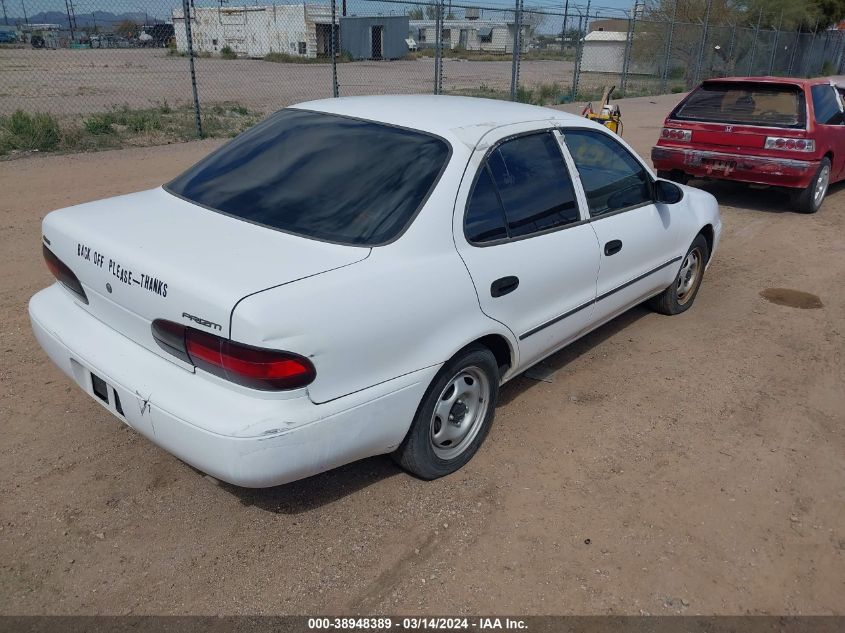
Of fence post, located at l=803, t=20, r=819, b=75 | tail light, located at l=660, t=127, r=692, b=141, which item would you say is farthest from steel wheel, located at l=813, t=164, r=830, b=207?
fence post, located at l=803, t=20, r=819, b=75

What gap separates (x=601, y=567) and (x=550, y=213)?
171 cm

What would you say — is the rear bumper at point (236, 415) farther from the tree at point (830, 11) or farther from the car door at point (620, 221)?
the tree at point (830, 11)

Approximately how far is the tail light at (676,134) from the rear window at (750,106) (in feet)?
0.68

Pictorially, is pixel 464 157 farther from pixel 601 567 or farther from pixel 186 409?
pixel 601 567

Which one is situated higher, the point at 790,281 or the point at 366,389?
the point at 366,389

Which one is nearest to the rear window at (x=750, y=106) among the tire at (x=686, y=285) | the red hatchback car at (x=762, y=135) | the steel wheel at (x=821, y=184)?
the red hatchback car at (x=762, y=135)

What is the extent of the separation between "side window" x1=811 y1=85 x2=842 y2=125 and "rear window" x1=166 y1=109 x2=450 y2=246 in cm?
705

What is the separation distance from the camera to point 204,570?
2.73 meters

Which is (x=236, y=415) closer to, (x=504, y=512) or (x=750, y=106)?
(x=504, y=512)

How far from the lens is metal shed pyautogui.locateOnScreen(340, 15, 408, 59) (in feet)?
138

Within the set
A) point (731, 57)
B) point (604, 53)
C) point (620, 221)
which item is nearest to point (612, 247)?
point (620, 221)

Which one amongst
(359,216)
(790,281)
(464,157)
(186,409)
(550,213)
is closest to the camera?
(186,409)

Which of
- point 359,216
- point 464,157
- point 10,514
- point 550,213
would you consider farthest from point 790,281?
point 10,514

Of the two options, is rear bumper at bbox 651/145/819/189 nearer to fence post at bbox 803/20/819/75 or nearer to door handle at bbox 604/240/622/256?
door handle at bbox 604/240/622/256
